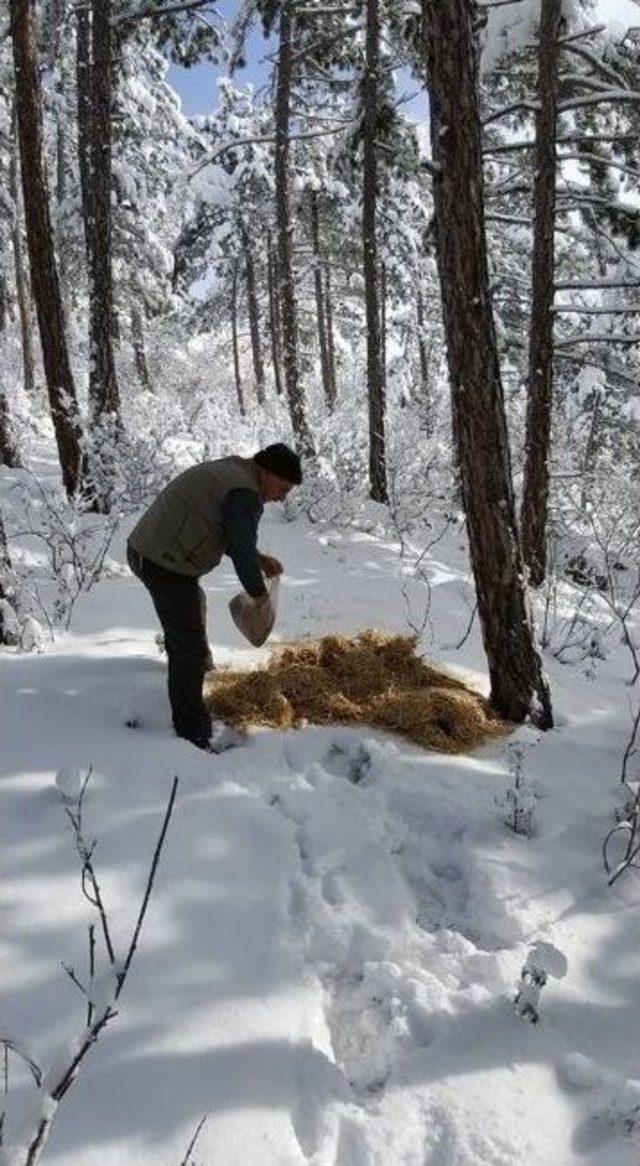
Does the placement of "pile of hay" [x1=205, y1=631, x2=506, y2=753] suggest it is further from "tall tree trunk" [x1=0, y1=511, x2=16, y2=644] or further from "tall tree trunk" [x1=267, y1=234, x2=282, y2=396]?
"tall tree trunk" [x1=267, y1=234, x2=282, y2=396]

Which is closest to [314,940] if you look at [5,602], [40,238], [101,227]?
[5,602]

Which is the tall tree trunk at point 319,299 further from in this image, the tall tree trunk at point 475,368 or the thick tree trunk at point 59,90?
the tall tree trunk at point 475,368

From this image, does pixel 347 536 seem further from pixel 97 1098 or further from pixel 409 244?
pixel 409 244

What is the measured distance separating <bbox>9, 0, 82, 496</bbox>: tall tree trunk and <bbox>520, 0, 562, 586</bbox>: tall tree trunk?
5.33 meters

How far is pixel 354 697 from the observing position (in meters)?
4.92

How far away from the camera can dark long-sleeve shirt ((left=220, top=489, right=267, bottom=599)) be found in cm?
399

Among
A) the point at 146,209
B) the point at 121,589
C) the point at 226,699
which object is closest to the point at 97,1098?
the point at 226,699

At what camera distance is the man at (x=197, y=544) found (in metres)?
4.03

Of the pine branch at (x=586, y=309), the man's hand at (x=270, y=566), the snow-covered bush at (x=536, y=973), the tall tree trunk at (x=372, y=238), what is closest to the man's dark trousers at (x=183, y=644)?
the man's hand at (x=270, y=566)

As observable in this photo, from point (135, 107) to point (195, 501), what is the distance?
2117 centimetres

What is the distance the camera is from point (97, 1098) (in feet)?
7.39

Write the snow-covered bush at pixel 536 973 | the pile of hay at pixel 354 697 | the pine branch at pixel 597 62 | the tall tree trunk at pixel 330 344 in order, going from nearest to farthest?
the snow-covered bush at pixel 536 973, the pile of hay at pixel 354 697, the pine branch at pixel 597 62, the tall tree trunk at pixel 330 344

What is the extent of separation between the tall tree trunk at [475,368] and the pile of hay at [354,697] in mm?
365

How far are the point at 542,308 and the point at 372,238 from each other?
3.91 metres
